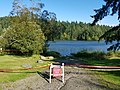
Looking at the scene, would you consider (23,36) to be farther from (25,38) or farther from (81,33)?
(81,33)

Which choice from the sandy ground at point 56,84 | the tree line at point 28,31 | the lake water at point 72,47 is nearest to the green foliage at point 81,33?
the lake water at point 72,47

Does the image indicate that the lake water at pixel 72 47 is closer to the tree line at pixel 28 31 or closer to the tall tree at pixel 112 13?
the tree line at pixel 28 31

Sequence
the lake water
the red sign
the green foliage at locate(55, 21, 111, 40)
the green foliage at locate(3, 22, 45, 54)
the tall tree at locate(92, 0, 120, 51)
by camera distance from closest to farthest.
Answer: the red sign, the tall tree at locate(92, 0, 120, 51), the green foliage at locate(3, 22, 45, 54), the lake water, the green foliage at locate(55, 21, 111, 40)

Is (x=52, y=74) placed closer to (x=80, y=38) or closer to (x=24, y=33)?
(x=24, y=33)

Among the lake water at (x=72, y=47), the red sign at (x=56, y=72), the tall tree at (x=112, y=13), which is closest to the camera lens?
the red sign at (x=56, y=72)

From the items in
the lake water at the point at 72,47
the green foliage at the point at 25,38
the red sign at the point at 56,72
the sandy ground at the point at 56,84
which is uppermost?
the green foliage at the point at 25,38

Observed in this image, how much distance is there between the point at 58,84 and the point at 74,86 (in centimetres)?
110

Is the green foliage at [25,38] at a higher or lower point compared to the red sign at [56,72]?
higher

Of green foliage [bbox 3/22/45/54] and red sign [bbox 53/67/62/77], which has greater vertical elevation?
green foliage [bbox 3/22/45/54]

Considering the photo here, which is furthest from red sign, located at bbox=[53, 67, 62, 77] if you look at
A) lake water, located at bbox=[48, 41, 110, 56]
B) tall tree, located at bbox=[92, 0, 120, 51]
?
lake water, located at bbox=[48, 41, 110, 56]

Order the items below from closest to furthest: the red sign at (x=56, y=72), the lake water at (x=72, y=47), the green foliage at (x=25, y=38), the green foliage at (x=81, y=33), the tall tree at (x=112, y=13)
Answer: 1. the red sign at (x=56, y=72)
2. the tall tree at (x=112, y=13)
3. the green foliage at (x=25, y=38)
4. the lake water at (x=72, y=47)
5. the green foliage at (x=81, y=33)

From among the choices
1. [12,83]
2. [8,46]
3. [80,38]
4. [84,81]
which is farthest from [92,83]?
[80,38]

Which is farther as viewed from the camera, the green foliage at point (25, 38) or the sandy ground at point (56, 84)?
the green foliage at point (25, 38)

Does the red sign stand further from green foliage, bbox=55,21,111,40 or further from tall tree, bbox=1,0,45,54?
green foliage, bbox=55,21,111,40
